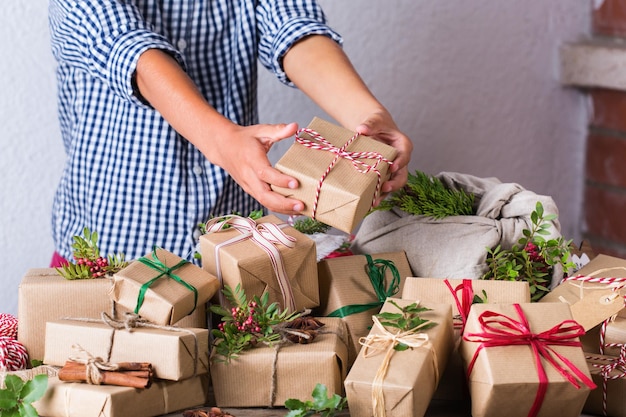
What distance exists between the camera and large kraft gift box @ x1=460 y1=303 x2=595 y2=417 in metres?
0.75

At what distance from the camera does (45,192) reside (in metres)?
1.74

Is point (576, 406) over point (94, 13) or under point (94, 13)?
under

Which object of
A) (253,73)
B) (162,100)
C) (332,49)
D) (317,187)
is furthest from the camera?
(253,73)

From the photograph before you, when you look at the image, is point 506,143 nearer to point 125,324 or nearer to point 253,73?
point 253,73

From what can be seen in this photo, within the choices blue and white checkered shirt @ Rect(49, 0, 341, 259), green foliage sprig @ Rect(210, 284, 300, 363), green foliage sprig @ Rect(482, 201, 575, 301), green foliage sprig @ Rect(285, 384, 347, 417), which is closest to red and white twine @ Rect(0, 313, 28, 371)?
green foliage sprig @ Rect(210, 284, 300, 363)

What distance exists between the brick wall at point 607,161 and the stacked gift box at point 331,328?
1.21m

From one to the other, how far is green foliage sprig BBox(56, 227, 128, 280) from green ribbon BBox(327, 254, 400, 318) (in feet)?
0.91

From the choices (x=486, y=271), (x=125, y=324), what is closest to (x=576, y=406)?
(x=486, y=271)

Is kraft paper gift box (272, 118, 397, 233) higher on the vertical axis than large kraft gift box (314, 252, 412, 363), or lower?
higher

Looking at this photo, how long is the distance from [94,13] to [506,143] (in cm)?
138

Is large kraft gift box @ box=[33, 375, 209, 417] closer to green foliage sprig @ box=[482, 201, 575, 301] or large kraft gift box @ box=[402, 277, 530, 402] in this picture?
large kraft gift box @ box=[402, 277, 530, 402]

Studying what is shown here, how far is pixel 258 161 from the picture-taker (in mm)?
982

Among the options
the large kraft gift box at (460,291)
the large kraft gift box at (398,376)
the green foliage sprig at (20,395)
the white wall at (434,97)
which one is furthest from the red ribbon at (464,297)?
the white wall at (434,97)

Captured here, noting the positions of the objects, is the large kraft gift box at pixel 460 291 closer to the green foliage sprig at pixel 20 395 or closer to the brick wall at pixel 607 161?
the green foliage sprig at pixel 20 395
